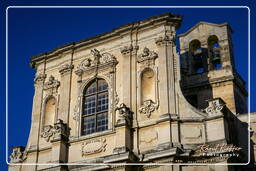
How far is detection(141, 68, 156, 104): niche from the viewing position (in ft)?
60.0

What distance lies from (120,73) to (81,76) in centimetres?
174

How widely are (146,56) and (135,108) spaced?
203 cm

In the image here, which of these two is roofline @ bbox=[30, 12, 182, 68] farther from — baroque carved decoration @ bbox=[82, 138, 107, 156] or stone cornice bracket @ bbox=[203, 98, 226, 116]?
baroque carved decoration @ bbox=[82, 138, 107, 156]

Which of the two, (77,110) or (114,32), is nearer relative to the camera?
(77,110)

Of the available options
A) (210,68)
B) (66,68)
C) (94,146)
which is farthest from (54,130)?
(210,68)

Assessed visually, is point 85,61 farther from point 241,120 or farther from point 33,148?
point 241,120

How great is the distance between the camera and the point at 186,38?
77.4ft

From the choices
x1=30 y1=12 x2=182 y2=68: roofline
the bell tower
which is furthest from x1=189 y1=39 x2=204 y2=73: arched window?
x1=30 y1=12 x2=182 y2=68: roofline

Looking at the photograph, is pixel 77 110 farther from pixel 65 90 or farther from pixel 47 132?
pixel 47 132

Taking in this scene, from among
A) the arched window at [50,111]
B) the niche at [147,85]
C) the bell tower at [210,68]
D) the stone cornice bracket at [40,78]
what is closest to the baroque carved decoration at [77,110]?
the arched window at [50,111]

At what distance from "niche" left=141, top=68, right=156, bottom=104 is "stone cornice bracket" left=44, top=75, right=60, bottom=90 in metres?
3.81

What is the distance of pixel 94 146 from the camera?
1808 cm

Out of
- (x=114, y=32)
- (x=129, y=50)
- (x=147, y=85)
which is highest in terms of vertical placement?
(x=114, y=32)

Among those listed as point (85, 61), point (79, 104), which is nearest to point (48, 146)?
point (79, 104)
